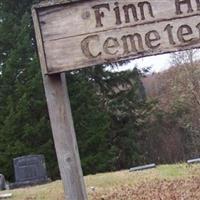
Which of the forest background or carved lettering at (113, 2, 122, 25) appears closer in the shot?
carved lettering at (113, 2, 122, 25)

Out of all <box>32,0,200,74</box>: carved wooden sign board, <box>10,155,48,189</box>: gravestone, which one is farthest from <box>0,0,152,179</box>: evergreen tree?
<box>32,0,200,74</box>: carved wooden sign board

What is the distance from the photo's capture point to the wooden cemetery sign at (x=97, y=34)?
3.77 m

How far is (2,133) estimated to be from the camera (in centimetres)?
2123

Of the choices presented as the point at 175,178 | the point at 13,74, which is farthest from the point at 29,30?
the point at 175,178

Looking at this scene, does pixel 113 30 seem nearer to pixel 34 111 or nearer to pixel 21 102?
pixel 21 102

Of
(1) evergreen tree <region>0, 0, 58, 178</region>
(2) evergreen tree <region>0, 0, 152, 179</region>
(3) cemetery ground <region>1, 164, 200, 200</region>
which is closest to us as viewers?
(3) cemetery ground <region>1, 164, 200, 200</region>

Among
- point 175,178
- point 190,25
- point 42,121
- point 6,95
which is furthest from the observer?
point 6,95

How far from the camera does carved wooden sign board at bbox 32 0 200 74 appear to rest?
12.3 ft

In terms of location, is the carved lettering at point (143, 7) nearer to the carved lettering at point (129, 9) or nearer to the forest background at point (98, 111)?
the carved lettering at point (129, 9)

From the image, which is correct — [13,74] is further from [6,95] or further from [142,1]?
[142,1]

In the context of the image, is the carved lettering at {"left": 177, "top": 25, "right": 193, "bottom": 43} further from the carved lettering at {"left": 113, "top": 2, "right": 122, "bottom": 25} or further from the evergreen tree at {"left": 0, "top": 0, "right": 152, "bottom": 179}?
the evergreen tree at {"left": 0, "top": 0, "right": 152, "bottom": 179}

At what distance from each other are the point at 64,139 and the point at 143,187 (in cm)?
586

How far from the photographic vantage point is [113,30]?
12.4 feet

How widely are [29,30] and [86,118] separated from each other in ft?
14.7
